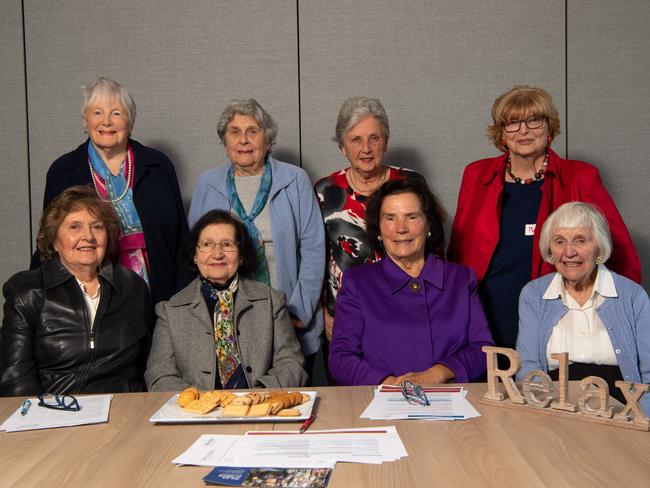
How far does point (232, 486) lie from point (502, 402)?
0.82 meters

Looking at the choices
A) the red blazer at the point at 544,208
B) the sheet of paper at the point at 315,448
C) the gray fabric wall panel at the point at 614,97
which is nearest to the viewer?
the sheet of paper at the point at 315,448

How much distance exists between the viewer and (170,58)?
405cm

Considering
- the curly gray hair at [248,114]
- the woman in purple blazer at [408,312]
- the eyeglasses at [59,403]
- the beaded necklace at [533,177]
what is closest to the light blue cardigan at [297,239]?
the curly gray hair at [248,114]

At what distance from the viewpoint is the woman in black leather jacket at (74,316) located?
258 centimetres

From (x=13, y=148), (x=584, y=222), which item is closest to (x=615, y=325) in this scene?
(x=584, y=222)

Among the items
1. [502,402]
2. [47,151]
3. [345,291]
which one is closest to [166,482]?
[502,402]

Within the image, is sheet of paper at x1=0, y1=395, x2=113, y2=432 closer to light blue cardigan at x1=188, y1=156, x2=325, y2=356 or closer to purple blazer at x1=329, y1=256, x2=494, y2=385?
purple blazer at x1=329, y1=256, x2=494, y2=385

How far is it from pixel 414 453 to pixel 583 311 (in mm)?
1113

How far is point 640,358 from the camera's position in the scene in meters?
2.35

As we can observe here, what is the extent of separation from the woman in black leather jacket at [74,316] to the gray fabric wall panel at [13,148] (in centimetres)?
150

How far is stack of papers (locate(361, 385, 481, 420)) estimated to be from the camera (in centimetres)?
186

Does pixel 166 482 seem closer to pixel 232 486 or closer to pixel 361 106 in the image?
pixel 232 486

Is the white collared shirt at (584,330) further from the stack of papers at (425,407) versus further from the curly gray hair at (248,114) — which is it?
the curly gray hair at (248,114)

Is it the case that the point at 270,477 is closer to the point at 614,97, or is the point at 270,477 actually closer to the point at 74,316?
the point at 74,316
